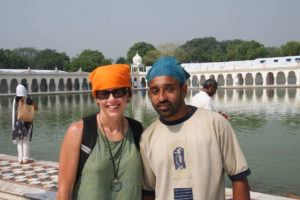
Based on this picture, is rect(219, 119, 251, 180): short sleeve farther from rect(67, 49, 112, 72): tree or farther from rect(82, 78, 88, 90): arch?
rect(67, 49, 112, 72): tree

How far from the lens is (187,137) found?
5.87ft

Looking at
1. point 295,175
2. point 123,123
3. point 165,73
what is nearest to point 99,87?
point 123,123

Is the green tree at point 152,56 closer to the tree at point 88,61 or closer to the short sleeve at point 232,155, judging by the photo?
the tree at point 88,61

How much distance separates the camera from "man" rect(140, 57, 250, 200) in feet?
5.73

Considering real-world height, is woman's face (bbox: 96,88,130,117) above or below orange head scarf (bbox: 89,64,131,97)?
below

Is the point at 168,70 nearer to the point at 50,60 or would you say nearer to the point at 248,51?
the point at 50,60

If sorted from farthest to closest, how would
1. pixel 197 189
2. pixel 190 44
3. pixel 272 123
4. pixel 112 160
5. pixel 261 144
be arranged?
1. pixel 190 44
2. pixel 272 123
3. pixel 261 144
4. pixel 112 160
5. pixel 197 189

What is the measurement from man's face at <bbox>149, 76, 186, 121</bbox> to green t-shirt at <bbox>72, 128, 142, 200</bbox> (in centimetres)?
38

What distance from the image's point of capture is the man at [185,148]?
1.75 metres

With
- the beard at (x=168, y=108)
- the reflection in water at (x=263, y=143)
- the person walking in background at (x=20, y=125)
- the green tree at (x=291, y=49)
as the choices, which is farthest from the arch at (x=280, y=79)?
the beard at (x=168, y=108)

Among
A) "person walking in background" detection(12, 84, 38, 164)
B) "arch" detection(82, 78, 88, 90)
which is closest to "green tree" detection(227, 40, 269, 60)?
"arch" detection(82, 78, 88, 90)

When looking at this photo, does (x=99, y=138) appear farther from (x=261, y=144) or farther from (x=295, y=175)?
(x=261, y=144)

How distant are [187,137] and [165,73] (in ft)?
1.36

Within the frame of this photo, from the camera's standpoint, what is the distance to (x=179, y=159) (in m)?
1.82
